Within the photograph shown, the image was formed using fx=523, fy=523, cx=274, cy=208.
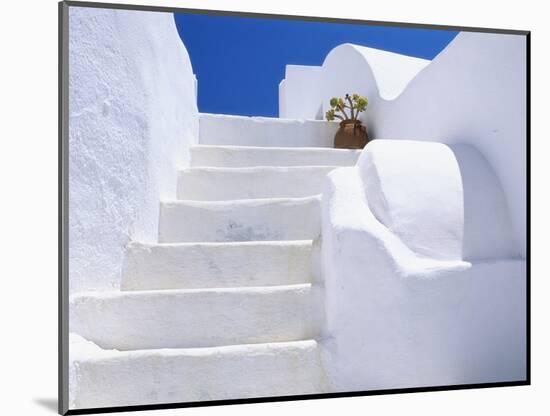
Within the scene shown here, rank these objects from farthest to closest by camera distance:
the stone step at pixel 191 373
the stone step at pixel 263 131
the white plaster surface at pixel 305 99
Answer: the white plaster surface at pixel 305 99 < the stone step at pixel 263 131 < the stone step at pixel 191 373

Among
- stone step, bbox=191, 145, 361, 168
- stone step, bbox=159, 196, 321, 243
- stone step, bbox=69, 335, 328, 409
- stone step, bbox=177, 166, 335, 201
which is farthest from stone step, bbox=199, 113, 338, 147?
stone step, bbox=69, 335, 328, 409

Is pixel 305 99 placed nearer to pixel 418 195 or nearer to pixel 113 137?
pixel 418 195

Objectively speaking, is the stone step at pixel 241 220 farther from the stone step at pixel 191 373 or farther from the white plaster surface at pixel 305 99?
the white plaster surface at pixel 305 99

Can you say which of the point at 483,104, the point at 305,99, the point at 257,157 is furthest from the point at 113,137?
the point at 305,99

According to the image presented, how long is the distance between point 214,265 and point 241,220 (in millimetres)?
452

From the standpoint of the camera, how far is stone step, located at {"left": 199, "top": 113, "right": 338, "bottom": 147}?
450cm

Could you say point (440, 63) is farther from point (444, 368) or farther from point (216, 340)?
point (216, 340)

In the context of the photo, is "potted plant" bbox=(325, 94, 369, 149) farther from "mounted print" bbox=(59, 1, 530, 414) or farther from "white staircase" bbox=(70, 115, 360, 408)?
"white staircase" bbox=(70, 115, 360, 408)

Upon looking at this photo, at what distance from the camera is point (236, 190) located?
338 cm

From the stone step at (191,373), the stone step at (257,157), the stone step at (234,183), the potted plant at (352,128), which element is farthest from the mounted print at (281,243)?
the potted plant at (352,128)

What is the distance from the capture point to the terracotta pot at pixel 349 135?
4.39 meters

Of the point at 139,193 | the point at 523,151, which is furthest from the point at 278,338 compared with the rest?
the point at 523,151

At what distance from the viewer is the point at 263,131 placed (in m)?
4.64

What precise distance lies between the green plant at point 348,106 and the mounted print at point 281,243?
1.52 meters
